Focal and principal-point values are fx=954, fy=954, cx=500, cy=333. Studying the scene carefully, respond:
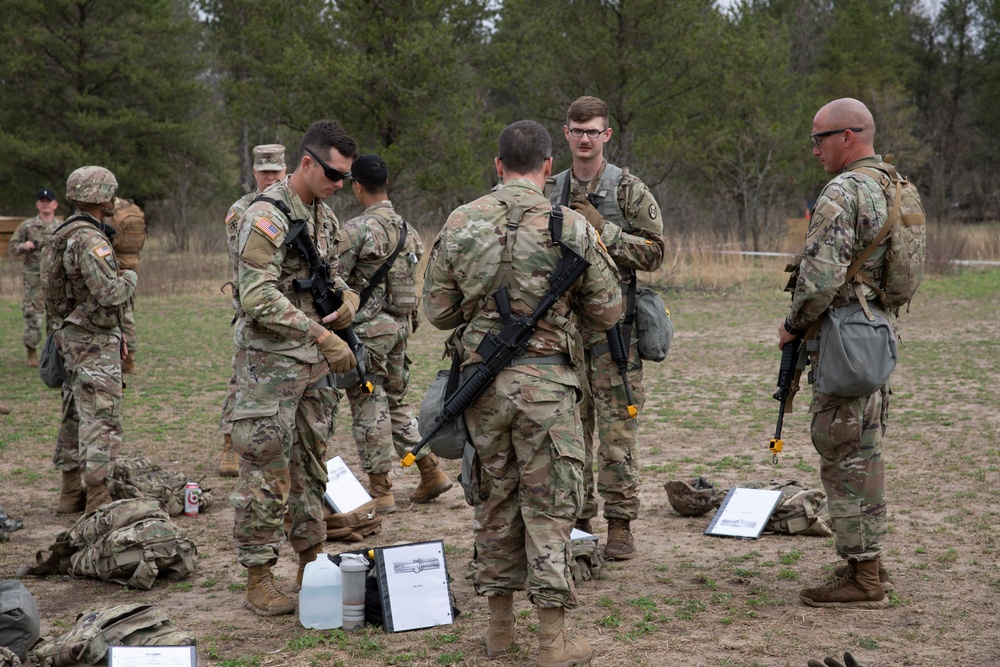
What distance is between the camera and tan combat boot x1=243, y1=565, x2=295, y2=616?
4828 millimetres

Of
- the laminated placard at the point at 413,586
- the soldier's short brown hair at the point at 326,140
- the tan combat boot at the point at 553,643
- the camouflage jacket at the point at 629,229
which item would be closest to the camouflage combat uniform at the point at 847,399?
the camouflage jacket at the point at 629,229

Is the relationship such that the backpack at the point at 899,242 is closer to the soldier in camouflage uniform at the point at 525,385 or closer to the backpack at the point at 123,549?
the soldier in camouflage uniform at the point at 525,385

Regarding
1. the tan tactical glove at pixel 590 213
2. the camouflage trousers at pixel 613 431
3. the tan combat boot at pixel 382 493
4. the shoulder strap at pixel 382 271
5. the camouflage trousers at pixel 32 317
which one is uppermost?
the tan tactical glove at pixel 590 213

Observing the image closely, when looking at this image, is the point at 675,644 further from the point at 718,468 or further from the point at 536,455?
the point at 718,468

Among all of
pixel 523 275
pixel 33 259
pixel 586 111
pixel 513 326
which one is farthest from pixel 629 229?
pixel 33 259

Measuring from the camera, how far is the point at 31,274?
13195 millimetres

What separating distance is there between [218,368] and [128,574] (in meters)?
7.27

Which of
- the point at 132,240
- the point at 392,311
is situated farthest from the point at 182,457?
the point at 392,311

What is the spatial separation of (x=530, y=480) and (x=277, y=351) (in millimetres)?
1462

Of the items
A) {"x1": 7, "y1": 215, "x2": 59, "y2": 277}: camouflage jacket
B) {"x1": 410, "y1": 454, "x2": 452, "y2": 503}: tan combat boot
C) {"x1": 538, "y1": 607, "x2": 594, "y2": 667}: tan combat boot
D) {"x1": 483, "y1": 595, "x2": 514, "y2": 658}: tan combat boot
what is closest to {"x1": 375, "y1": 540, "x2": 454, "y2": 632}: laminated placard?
{"x1": 483, "y1": 595, "x2": 514, "y2": 658}: tan combat boot

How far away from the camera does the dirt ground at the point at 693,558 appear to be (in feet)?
14.3

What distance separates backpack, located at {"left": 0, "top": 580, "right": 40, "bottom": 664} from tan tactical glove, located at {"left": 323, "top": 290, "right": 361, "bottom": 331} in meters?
1.86

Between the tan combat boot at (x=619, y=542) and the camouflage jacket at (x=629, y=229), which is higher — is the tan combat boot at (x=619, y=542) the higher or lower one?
the lower one

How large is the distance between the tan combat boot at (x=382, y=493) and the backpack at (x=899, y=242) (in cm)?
364
